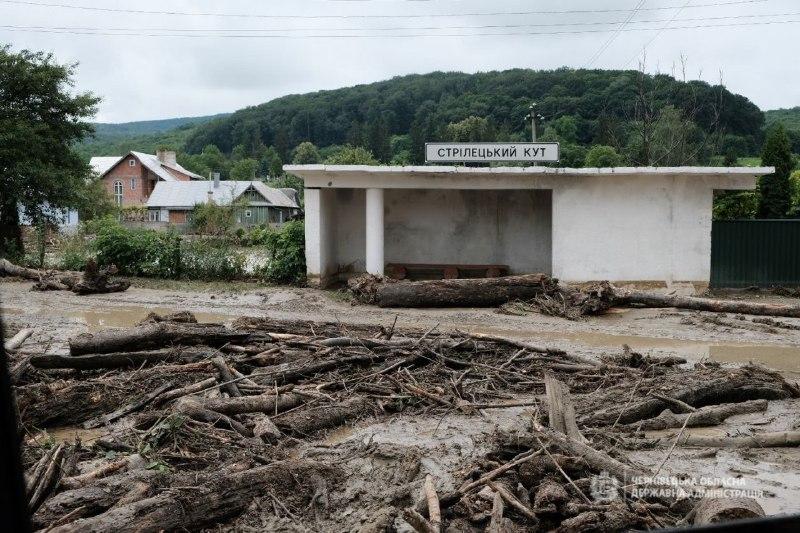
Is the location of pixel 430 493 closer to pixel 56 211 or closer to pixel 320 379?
pixel 320 379

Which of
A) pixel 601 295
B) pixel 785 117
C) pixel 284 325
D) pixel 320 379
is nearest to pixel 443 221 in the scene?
pixel 601 295

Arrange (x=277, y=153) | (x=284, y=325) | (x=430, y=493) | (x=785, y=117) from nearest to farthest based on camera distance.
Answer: (x=430, y=493), (x=284, y=325), (x=785, y=117), (x=277, y=153)

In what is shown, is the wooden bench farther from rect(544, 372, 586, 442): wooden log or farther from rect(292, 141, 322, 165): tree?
rect(292, 141, 322, 165): tree

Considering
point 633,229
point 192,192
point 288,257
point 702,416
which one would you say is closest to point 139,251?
point 288,257

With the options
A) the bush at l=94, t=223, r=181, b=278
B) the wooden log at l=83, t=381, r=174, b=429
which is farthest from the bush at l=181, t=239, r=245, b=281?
the wooden log at l=83, t=381, r=174, b=429

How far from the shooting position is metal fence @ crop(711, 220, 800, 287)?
66.3 ft

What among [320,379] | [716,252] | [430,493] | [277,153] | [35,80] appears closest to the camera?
[430,493]

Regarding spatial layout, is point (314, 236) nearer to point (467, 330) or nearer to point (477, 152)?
point (477, 152)

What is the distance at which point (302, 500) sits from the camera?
5059 mm

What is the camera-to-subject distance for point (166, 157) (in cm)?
8838

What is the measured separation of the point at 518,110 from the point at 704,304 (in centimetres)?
4885

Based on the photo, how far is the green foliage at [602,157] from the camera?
44609 millimetres

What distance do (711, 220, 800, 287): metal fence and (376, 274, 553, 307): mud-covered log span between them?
6.77 m

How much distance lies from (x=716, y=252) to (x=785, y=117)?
159ft
